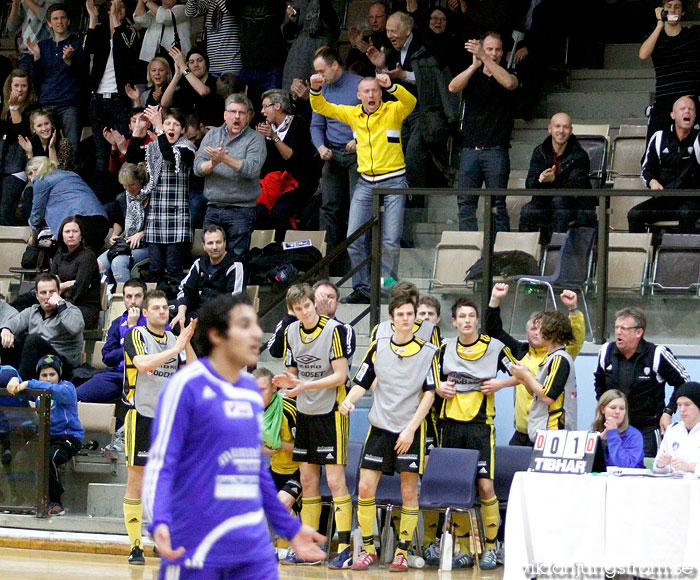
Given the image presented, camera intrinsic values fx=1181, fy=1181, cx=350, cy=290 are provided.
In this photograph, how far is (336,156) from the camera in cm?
1034

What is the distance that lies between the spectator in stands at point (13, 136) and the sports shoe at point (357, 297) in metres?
4.72

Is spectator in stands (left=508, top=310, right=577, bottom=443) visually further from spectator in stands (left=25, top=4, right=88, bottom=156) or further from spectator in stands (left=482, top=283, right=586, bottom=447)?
spectator in stands (left=25, top=4, right=88, bottom=156)

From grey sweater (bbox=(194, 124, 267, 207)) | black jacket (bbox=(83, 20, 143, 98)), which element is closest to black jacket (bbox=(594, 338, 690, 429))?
grey sweater (bbox=(194, 124, 267, 207))

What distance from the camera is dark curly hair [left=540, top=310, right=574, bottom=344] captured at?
7.84m

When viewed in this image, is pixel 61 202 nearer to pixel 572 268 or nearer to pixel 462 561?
pixel 572 268

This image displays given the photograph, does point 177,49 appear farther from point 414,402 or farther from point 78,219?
point 414,402

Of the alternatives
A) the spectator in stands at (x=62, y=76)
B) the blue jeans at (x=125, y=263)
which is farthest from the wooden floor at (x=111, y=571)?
the spectator in stands at (x=62, y=76)

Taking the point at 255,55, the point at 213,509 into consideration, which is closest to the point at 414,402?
the point at 213,509

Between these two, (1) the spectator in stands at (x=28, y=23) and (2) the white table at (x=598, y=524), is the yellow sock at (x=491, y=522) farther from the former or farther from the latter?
(1) the spectator in stands at (x=28, y=23)

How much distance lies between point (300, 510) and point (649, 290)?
288 centimetres

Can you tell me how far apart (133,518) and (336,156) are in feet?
12.9

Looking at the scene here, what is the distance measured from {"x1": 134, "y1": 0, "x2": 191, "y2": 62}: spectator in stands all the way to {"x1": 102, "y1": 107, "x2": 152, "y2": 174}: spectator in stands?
85 centimetres

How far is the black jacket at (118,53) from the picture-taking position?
12.5m

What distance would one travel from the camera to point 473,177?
9852 millimetres
